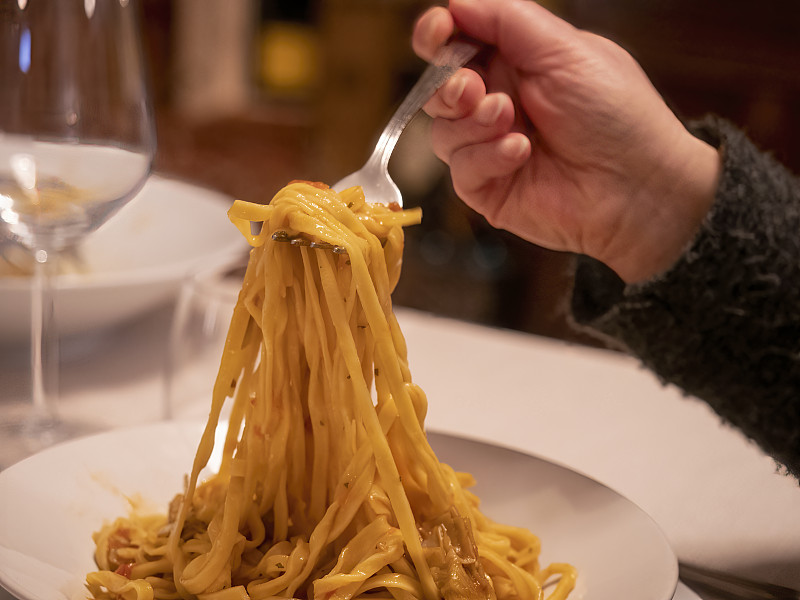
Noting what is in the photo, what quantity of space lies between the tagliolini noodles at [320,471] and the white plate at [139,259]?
0.33 m

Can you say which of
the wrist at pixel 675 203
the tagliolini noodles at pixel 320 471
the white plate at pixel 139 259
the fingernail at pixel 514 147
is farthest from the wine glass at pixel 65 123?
the wrist at pixel 675 203

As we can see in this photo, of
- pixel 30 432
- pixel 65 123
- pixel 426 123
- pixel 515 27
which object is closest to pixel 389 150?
pixel 515 27

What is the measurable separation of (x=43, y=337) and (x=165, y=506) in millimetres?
242

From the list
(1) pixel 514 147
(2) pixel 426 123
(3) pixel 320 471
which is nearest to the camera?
(3) pixel 320 471

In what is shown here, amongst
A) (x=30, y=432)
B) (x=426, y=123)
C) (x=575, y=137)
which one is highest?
(x=575, y=137)

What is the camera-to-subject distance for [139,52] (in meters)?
0.85

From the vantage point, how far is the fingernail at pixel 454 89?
0.77 meters

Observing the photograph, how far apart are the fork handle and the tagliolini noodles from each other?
63 mm

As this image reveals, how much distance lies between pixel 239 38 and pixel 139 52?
369 centimetres

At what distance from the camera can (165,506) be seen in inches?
28.8

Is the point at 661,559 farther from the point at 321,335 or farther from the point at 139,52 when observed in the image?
the point at 139,52

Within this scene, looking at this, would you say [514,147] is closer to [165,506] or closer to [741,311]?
[741,311]

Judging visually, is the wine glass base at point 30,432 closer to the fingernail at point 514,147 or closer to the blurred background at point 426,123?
the fingernail at point 514,147

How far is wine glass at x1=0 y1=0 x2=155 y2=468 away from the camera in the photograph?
79 centimetres
